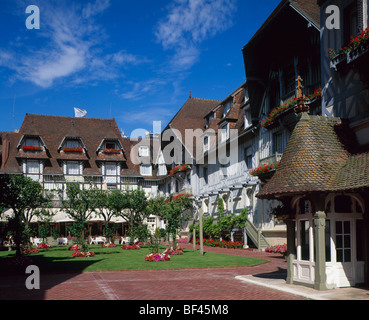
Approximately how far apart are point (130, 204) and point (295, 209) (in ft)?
82.3

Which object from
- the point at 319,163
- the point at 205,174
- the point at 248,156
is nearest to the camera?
the point at 319,163

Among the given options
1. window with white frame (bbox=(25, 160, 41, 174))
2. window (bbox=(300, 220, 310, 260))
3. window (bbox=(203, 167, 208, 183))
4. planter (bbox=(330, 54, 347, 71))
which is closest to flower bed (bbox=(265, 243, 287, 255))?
window (bbox=(300, 220, 310, 260))

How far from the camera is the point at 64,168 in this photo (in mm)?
49656

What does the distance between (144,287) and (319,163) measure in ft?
19.7

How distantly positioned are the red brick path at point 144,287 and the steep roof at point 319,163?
2836 mm

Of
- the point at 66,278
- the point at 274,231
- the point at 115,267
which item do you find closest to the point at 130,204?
the point at 274,231

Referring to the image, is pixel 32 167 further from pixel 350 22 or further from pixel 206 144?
pixel 350 22

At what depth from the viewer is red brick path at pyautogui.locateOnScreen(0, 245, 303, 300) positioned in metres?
10.8

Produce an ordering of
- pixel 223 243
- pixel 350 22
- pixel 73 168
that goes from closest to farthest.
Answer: pixel 350 22, pixel 223 243, pixel 73 168

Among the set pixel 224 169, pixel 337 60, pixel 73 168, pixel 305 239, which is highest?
pixel 337 60

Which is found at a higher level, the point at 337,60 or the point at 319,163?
the point at 337,60

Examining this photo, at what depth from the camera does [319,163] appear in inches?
471

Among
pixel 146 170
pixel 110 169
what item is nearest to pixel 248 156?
pixel 110 169
